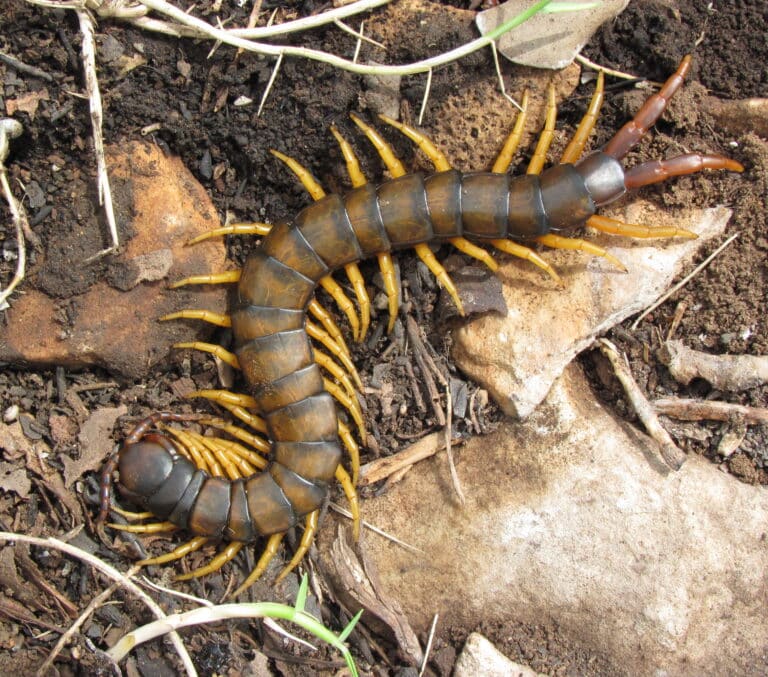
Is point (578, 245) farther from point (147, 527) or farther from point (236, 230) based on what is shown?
point (147, 527)

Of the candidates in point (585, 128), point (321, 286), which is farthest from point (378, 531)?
point (585, 128)

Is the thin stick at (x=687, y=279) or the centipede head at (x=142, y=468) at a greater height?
the thin stick at (x=687, y=279)

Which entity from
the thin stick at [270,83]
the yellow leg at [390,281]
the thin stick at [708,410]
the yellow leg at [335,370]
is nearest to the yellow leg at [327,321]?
the yellow leg at [335,370]

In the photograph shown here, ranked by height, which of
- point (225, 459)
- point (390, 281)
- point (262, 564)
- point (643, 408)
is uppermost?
point (390, 281)

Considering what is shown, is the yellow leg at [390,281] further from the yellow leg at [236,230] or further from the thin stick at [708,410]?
the thin stick at [708,410]

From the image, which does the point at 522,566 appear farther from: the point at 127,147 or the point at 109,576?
the point at 127,147

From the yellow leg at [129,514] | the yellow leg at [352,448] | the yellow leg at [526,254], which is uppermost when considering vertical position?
the yellow leg at [526,254]
